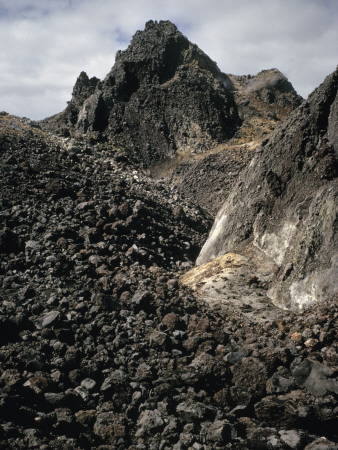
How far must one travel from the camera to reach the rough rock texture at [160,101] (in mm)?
26391

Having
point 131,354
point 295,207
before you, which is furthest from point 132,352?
point 295,207

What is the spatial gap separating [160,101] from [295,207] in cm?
2181

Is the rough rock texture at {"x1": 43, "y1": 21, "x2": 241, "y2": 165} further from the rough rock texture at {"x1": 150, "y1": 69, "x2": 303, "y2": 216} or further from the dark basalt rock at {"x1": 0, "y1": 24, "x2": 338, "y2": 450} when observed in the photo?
the dark basalt rock at {"x1": 0, "y1": 24, "x2": 338, "y2": 450}

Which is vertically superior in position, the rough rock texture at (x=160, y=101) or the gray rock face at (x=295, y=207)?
the rough rock texture at (x=160, y=101)

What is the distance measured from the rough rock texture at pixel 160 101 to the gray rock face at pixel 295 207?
14906mm

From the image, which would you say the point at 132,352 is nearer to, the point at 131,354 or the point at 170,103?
the point at 131,354

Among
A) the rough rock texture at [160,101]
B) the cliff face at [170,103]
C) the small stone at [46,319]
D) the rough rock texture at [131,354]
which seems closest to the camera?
the rough rock texture at [131,354]

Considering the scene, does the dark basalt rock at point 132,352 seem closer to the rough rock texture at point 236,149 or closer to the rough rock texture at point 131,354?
the rough rock texture at point 131,354

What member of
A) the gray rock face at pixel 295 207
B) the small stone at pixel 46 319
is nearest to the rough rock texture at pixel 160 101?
the gray rock face at pixel 295 207

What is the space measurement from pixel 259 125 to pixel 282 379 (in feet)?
77.3

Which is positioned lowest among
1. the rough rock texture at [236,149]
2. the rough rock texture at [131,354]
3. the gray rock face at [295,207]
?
the rough rock texture at [131,354]

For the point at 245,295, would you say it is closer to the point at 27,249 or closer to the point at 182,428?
the point at 182,428

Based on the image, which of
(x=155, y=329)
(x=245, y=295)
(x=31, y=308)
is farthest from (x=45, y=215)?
(x=245, y=295)

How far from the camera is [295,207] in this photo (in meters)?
8.80
